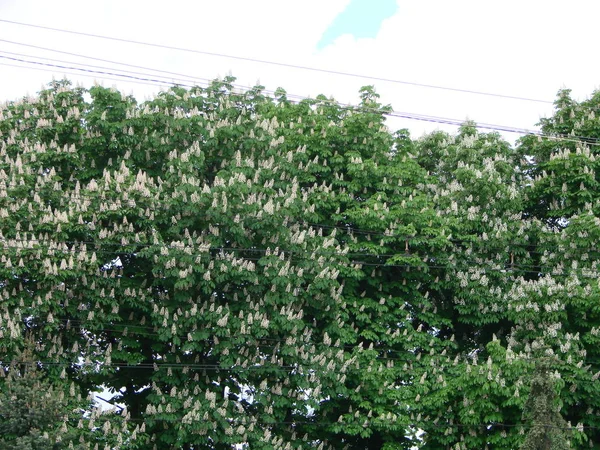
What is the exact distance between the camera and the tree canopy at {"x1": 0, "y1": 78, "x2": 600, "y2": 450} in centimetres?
2214

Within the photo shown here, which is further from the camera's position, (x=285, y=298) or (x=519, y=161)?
(x=519, y=161)

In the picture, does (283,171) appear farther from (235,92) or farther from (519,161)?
(519,161)

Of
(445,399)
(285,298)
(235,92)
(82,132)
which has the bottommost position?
(445,399)

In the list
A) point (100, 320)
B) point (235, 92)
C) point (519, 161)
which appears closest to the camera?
point (100, 320)

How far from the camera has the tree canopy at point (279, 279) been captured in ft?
72.6

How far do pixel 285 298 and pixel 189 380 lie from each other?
2.89 metres

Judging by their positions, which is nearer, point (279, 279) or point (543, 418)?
point (543, 418)

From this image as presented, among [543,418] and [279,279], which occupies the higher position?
[279,279]

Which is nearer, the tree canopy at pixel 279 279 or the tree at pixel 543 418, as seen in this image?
the tree at pixel 543 418

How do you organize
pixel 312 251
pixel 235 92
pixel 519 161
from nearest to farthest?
pixel 312 251, pixel 235 92, pixel 519 161

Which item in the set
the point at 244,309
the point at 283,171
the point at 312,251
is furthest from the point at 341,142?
the point at 244,309

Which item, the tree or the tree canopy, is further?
the tree canopy

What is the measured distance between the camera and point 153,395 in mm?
22594

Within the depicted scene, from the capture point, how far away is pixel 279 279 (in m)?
23.2
